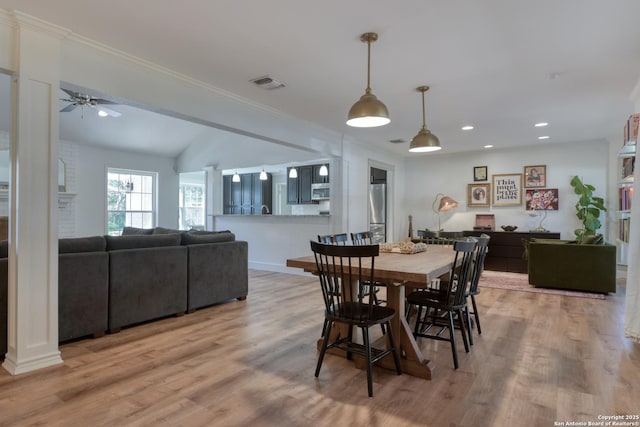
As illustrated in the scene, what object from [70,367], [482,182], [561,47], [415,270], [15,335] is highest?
[561,47]

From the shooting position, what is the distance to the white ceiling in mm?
2354

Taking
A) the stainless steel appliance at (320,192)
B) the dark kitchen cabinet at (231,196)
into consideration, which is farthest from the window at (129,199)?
the stainless steel appliance at (320,192)

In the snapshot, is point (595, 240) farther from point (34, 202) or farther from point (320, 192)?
point (34, 202)

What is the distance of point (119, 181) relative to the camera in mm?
7602

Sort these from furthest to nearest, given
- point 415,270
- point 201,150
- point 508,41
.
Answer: point 201,150, point 508,41, point 415,270

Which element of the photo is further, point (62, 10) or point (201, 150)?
point (201, 150)

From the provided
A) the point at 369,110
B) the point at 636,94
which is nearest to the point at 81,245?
the point at 369,110

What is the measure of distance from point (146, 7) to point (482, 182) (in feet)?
22.0

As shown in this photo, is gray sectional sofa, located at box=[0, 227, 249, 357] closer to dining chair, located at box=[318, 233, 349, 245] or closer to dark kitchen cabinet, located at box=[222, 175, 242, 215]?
dining chair, located at box=[318, 233, 349, 245]

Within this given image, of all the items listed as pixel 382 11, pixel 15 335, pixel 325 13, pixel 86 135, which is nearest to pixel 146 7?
pixel 325 13

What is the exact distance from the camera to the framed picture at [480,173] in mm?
7367

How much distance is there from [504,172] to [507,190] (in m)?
0.36

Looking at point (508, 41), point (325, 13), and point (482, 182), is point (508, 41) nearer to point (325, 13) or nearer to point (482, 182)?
point (325, 13)

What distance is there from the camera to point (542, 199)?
6.78 meters
